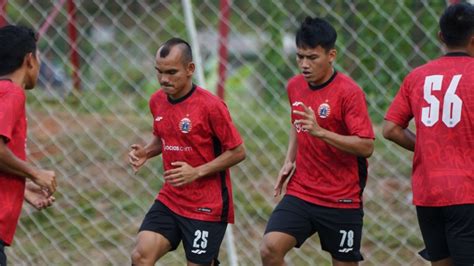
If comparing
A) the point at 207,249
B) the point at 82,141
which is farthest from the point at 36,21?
the point at 207,249

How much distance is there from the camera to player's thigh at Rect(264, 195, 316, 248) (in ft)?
21.2

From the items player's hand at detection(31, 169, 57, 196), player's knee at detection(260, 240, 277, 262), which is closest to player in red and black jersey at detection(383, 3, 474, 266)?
player's knee at detection(260, 240, 277, 262)

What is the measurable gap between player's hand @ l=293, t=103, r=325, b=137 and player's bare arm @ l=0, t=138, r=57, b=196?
1.38 m

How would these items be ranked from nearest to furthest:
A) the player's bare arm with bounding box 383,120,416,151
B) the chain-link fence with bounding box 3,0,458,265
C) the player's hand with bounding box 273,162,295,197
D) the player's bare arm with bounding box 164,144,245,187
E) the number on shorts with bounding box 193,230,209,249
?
the player's bare arm with bounding box 383,120,416,151, the player's bare arm with bounding box 164,144,245,187, the number on shorts with bounding box 193,230,209,249, the player's hand with bounding box 273,162,295,197, the chain-link fence with bounding box 3,0,458,265

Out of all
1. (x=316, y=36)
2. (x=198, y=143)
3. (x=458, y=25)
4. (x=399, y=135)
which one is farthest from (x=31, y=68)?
(x=458, y=25)

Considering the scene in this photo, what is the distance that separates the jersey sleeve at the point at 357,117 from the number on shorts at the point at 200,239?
41.2 inches

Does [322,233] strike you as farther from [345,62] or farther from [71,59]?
[71,59]

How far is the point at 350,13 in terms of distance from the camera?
8195mm

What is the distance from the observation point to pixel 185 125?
6352mm

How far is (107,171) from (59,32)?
119cm

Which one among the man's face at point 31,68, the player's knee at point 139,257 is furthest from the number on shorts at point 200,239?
the man's face at point 31,68

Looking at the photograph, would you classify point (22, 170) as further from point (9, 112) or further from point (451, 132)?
point (451, 132)

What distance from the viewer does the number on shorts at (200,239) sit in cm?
644

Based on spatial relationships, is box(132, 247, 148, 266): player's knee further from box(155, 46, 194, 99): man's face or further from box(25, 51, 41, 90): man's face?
box(25, 51, 41, 90): man's face
